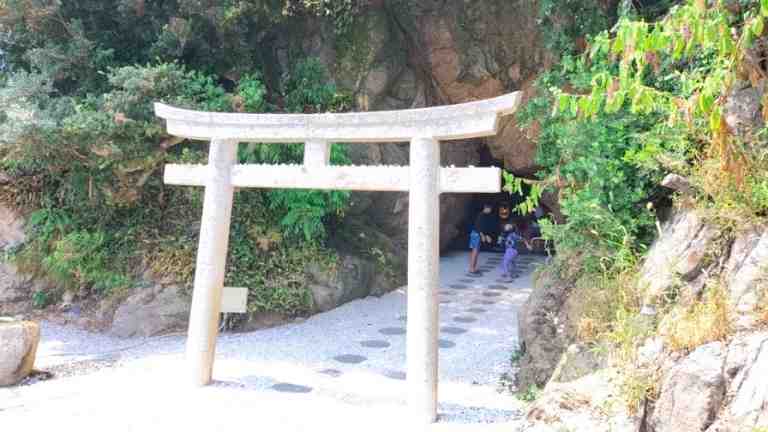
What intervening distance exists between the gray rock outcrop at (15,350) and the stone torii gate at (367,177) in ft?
6.37

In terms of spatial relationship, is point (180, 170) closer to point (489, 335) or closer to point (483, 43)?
point (489, 335)

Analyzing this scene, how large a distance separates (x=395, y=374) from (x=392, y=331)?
5.72 ft

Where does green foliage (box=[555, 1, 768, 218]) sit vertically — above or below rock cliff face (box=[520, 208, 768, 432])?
above

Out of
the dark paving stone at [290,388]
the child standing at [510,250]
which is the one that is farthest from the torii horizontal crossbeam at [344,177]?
the child standing at [510,250]

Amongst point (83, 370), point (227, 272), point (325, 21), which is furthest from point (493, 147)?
point (83, 370)

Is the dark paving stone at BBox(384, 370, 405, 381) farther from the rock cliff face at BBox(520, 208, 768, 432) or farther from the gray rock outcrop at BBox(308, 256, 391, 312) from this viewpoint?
the gray rock outcrop at BBox(308, 256, 391, 312)

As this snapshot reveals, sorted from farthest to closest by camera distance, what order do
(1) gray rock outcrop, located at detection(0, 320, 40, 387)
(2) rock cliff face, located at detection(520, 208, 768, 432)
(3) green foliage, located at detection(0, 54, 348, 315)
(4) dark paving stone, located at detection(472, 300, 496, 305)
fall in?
1. (4) dark paving stone, located at detection(472, 300, 496, 305)
2. (3) green foliage, located at detection(0, 54, 348, 315)
3. (1) gray rock outcrop, located at detection(0, 320, 40, 387)
4. (2) rock cliff face, located at detection(520, 208, 768, 432)

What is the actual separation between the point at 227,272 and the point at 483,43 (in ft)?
20.5

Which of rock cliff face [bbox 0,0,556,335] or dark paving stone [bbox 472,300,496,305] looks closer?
dark paving stone [bbox 472,300,496,305]

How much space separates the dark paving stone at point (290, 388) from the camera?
18.8 feet

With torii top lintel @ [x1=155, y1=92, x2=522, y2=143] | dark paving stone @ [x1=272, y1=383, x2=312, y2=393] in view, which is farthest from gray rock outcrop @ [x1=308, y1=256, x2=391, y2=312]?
torii top lintel @ [x1=155, y1=92, x2=522, y2=143]

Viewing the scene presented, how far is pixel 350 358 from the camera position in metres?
6.91

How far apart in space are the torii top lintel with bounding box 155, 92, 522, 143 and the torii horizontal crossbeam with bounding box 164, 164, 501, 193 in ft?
1.01

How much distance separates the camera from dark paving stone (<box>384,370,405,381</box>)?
20.3 feet
